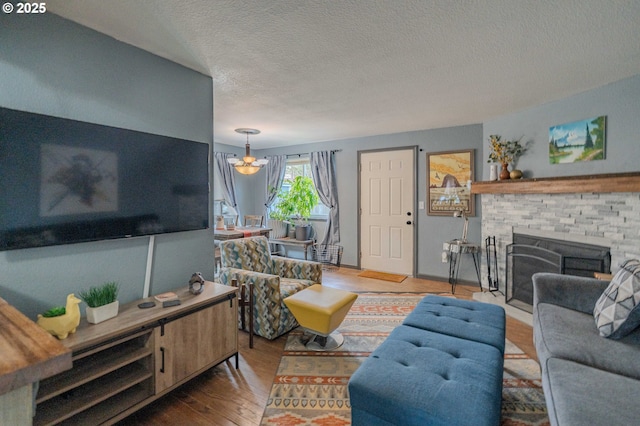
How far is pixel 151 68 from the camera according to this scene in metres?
2.16

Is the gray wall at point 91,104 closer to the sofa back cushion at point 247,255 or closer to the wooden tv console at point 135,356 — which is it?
the wooden tv console at point 135,356

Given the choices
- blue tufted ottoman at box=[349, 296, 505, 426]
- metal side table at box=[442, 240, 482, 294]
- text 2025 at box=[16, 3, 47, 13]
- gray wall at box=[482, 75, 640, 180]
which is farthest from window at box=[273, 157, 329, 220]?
text 2025 at box=[16, 3, 47, 13]

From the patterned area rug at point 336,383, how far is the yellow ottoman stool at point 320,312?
11 cm

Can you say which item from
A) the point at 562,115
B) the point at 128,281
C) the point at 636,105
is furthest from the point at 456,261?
the point at 128,281

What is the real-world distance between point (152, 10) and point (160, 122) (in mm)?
774

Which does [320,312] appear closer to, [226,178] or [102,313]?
[102,313]

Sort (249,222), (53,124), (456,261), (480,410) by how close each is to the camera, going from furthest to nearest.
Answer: (249,222) < (456,261) < (53,124) < (480,410)

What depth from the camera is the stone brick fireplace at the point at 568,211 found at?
8.50 feet

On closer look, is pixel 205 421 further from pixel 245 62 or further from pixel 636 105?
pixel 636 105

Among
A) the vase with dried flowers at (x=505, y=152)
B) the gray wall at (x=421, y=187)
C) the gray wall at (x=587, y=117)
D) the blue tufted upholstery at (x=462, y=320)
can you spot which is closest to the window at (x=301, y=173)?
the gray wall at (x=421, y=187)

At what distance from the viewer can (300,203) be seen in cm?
566

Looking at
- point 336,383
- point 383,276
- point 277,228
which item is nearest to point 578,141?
point 383,276

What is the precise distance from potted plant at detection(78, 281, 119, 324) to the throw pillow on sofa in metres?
2.93

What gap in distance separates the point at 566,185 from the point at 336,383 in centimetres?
294
